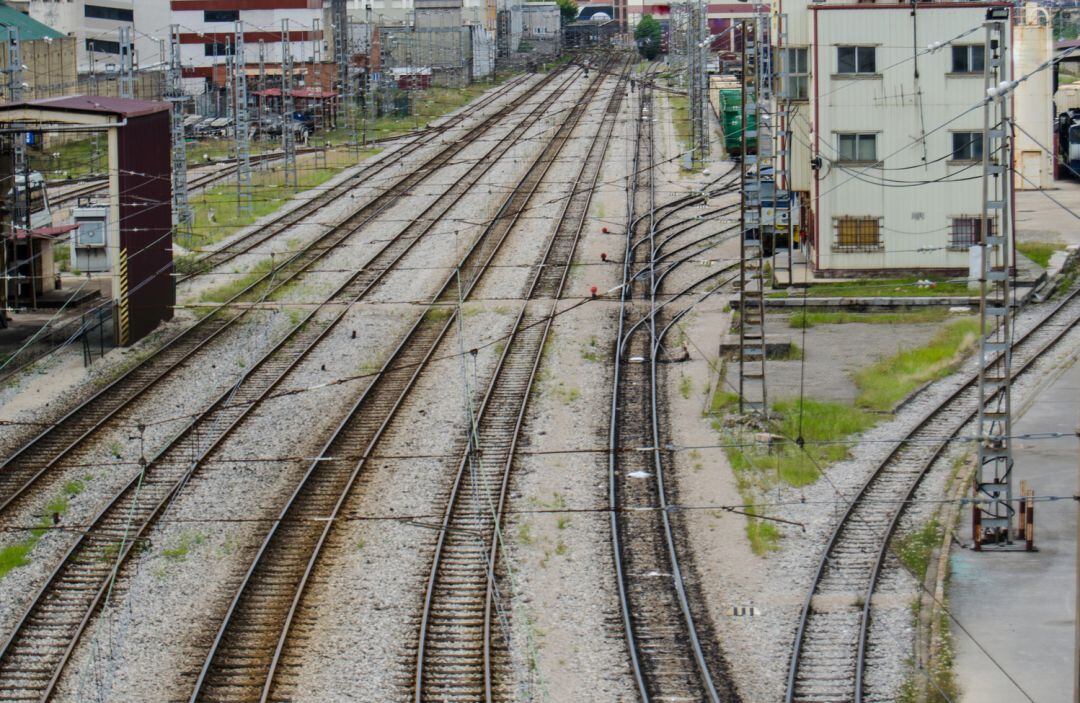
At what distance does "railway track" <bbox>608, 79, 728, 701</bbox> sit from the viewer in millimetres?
13797

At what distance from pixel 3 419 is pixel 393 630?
33.9 ft

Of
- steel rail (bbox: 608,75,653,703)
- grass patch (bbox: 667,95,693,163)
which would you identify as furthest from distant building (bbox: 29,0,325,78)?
steel rail (bbox: 608,75,653,703)

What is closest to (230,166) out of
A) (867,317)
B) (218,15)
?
(867,317)

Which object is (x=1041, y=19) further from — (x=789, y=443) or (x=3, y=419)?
(x=3, y=419)

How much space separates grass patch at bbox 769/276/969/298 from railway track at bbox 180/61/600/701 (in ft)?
23.8

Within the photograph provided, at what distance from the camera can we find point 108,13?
83.2 metres

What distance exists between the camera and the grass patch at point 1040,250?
34.0 meters

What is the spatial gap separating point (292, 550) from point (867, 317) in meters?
15.7

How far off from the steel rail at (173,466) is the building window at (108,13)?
51301 millimetres

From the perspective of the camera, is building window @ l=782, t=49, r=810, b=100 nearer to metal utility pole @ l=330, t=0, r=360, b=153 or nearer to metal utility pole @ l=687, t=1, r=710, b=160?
metal utility pole @ l=687, t=1, r=710, b=160

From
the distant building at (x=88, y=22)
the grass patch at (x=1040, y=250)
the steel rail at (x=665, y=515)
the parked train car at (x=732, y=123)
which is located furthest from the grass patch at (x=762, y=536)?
the distant building at (x=88, y=22)

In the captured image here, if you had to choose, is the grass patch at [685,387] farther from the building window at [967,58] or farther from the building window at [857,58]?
the building window at [967,58]

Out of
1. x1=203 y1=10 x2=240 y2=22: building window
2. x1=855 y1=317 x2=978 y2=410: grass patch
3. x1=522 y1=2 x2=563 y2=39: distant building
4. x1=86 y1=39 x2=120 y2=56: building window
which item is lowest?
x1=855 y1=317 x2=978 y2=410: grass patch

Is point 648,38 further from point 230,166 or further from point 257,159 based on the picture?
point 230,166
